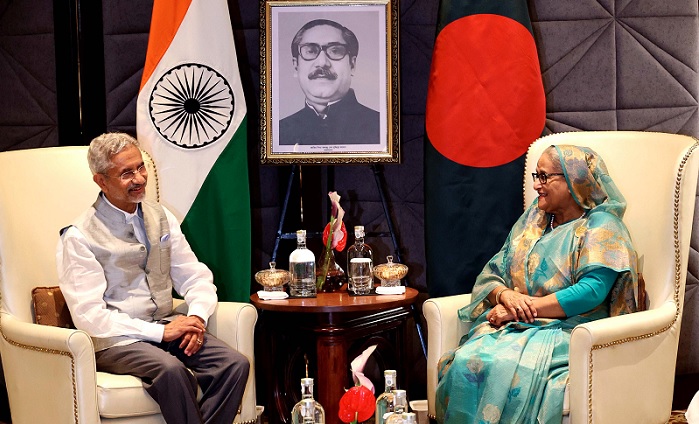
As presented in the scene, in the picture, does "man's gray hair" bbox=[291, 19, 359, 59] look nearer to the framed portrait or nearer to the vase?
the framed portrait

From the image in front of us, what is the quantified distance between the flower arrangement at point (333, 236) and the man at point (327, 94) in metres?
0.37

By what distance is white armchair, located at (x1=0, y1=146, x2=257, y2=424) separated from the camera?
270 cm

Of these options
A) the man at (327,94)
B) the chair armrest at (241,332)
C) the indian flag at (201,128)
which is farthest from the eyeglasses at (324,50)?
the chair armrest at (241,332)

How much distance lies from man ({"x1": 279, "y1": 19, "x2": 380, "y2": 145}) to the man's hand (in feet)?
3.40

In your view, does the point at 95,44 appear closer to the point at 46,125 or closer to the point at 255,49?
the point at 46,125

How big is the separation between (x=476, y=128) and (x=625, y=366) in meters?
1.24

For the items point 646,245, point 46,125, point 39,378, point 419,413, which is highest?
point 46,125

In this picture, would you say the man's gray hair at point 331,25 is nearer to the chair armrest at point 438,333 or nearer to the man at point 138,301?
the man at point 138,301

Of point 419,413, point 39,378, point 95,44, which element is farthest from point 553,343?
point 95,44

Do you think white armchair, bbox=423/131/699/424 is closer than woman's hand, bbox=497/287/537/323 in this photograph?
Yes

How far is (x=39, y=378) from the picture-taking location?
2809mm

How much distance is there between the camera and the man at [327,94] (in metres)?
3.75

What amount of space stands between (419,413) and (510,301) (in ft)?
3.18

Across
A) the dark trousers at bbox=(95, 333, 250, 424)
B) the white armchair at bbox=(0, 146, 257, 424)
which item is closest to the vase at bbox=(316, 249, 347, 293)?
the white armchair at bbox=(0, 146, 257, 424)
